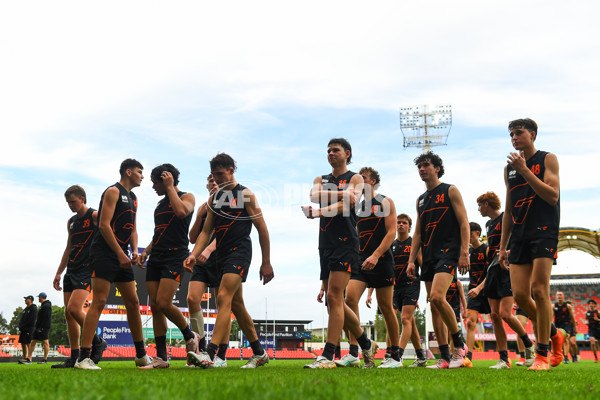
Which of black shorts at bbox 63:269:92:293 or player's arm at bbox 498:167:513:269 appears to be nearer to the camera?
player's arm at bbox 498:167:513:269

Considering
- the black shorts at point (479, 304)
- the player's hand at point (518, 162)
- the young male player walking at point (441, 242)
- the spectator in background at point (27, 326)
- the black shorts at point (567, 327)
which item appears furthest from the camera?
the black shorts at point (567, 327)

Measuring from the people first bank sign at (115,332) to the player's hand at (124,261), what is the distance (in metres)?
31.6

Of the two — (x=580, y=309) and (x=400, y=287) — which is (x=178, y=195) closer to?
(x=400, y=287)

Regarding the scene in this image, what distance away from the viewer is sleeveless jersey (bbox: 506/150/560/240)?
632 centimetres

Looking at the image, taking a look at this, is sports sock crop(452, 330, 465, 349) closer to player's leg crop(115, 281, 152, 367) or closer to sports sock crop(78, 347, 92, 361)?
player's leg crop(115, 281, 152, 367)

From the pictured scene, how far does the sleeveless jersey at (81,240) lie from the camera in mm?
8578

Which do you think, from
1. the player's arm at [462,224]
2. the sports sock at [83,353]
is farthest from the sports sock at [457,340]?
the sports sock at [83,353]

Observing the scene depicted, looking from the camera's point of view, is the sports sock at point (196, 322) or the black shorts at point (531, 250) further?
the sports sock at point (196, 322)

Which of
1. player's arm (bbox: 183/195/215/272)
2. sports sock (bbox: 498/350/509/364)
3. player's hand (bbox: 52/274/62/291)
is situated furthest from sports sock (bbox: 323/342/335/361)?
player's hand (bbox: 52/274/62/291)

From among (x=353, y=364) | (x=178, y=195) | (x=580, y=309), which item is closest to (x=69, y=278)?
(x=178, y=195)

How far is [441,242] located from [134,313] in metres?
4.25

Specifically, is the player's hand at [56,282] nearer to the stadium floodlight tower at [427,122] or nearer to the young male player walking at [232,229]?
the young male player walking at [232,229]

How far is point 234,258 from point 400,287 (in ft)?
15.1

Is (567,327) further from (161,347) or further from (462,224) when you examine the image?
(161,347)
